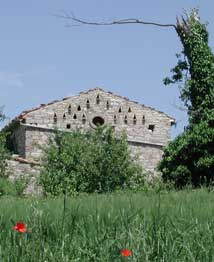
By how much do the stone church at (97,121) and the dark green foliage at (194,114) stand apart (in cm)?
751

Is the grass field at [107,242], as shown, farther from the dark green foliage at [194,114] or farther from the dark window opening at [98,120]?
the dark window opening at [98,120]

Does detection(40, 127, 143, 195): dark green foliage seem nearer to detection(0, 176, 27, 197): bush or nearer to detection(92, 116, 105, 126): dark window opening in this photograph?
detection(0, 176, 27, 197): bush

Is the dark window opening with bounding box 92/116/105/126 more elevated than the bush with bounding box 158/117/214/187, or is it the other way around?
the dark window opening with bounding box 92/116/105/126

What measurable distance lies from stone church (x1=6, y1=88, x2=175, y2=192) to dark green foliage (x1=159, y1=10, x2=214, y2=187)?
751cm

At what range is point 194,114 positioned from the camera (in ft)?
69.5

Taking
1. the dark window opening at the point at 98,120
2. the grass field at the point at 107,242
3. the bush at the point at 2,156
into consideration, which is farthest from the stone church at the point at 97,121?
the grass field at the point at 107,242

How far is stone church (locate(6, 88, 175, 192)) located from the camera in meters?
29.2

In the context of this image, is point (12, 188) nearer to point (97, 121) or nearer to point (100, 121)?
point (97, 121)

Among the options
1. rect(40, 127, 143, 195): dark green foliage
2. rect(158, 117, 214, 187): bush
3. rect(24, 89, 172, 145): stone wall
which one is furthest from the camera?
rect(24, 89, 172, 145): stone wall

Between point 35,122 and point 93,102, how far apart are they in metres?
2.79

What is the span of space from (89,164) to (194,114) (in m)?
3.28

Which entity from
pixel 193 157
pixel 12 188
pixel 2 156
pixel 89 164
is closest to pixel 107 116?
pixel 2 156

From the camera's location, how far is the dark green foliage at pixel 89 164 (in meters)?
20.6

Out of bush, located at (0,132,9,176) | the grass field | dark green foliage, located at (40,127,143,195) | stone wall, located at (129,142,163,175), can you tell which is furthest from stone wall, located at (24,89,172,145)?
the grass field
